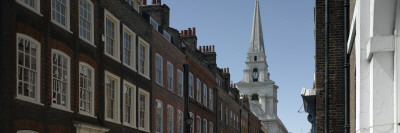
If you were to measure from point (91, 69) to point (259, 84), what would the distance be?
5052 inches

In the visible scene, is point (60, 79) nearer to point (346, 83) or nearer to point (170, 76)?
point (346, 83)

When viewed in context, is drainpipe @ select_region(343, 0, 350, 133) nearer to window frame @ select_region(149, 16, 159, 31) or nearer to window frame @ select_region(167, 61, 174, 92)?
window frame @ select_region(149, 16, 159, 31)

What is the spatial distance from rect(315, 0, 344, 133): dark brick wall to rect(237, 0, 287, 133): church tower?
119217mm

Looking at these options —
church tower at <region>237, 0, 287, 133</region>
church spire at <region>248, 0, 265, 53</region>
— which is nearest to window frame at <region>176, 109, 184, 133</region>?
church tower at <region>237, 0, 287, 133</region>

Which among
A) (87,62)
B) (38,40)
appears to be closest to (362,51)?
(38,40)

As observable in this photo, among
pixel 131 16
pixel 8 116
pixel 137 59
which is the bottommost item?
pixel 8 116

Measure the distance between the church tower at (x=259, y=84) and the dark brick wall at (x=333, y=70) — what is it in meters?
119

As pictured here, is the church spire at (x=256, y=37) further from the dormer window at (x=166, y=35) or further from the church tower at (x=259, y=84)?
the dormer window at (x=166, y=35)

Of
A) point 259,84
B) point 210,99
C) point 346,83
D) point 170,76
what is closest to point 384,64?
point 346,83

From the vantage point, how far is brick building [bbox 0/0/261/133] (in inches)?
595

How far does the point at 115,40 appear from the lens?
2327 centimetres

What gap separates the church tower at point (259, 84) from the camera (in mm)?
139125

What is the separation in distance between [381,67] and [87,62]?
13753 millimetres

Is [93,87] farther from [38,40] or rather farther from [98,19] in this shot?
[38,40]
